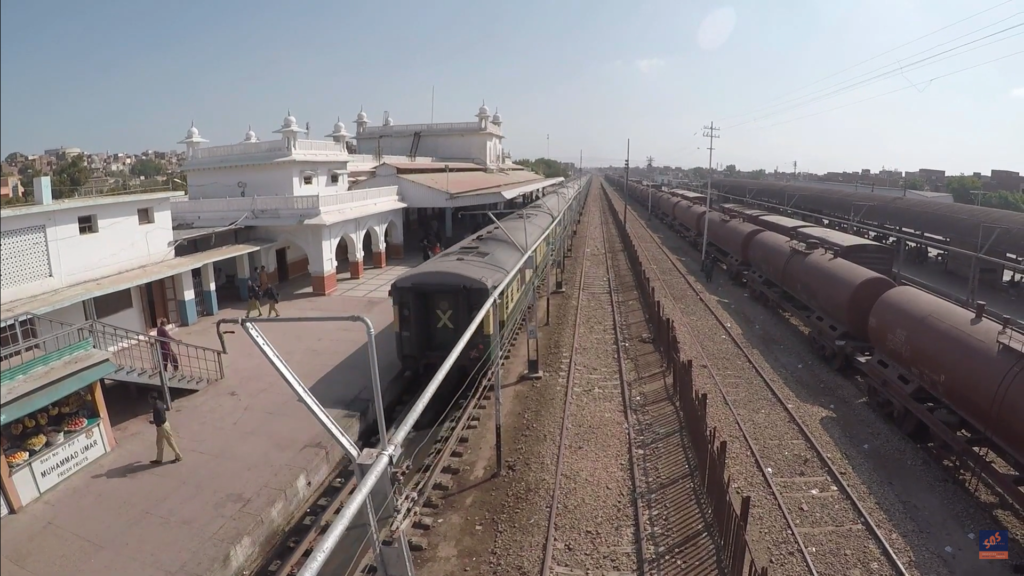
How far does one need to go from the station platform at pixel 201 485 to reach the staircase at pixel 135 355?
0.50 meters

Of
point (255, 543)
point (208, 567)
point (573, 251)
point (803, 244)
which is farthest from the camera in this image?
point (573, 251)

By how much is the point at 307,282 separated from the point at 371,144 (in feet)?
101

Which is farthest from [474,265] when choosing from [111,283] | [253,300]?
[253,300]

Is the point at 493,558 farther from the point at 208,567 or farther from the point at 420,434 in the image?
the point at 420,434

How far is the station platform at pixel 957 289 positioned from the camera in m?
19.9

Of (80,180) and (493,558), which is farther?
(80,180)

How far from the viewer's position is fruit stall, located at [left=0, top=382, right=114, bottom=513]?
8789mm

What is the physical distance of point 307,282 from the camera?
→ 79.7ft

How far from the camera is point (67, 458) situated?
31.7ft

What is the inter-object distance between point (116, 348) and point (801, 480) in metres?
13.8

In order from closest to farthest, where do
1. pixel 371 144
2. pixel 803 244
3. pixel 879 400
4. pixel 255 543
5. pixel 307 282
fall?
pixel 255 543, pixel 879 400, pixel 803 244, pixel 307 282, pixel 371 144

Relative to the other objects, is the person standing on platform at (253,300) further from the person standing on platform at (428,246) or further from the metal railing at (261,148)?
the person standing on platform at (428,246)

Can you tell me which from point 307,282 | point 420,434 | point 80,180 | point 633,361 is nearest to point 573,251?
point 307,282

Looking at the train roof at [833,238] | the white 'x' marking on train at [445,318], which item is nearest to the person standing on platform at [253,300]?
the white 'x' marking on train at [445,318]
